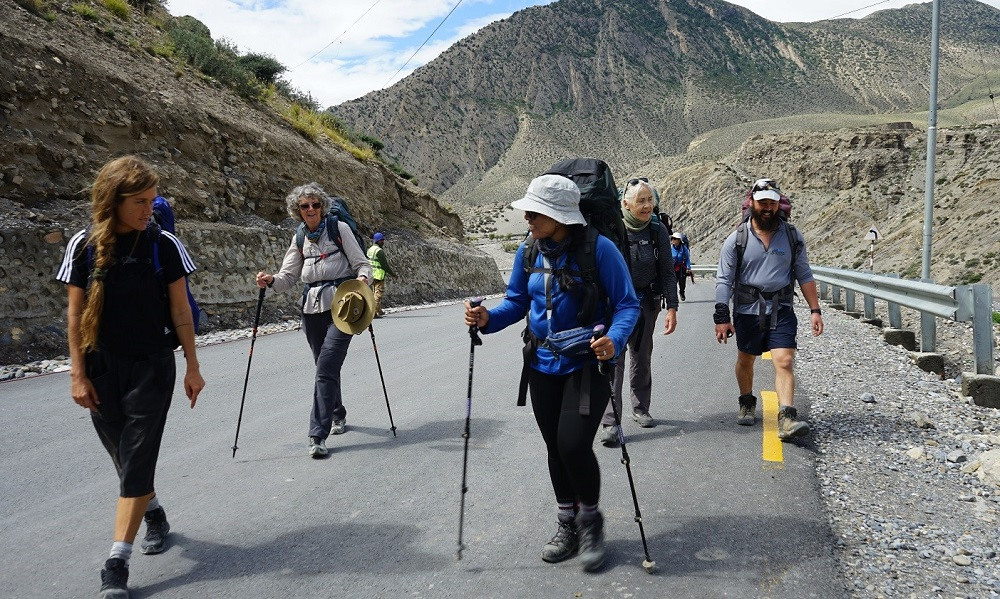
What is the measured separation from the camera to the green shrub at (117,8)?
1994 centimetres

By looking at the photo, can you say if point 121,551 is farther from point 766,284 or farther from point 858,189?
point 858,189

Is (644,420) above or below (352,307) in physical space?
below

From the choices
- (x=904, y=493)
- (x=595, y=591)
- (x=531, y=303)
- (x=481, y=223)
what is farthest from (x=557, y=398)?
(x=481, y=223)

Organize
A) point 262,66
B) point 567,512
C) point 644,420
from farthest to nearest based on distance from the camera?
point 262,66 < point 644,420 < point 567,512

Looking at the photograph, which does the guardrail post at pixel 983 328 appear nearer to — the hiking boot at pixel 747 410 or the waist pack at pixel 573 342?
the hiking boot at pixel 747 410

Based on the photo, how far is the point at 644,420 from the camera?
6.56 meters

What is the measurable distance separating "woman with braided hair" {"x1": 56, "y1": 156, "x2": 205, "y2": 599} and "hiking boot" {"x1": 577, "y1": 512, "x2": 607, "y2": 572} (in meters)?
2.16

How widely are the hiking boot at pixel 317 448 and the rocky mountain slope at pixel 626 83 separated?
93.1 metres

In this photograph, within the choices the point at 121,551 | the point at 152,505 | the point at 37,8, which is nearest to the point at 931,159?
the point at 152,505

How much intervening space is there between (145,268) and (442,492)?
7.45 feet

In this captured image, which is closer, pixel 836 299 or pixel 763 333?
pixel 763 333

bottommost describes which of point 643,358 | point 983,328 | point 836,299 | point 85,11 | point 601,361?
point 836,299

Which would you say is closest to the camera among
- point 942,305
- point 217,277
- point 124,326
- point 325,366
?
point 124,326

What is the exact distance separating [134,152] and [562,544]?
14.7 metres
